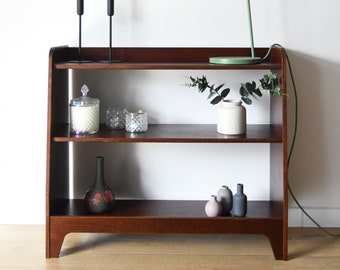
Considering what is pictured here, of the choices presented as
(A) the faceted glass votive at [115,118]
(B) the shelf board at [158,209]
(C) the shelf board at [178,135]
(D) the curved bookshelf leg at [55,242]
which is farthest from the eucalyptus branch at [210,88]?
(D) the curved bookshelf leg at [55,242]

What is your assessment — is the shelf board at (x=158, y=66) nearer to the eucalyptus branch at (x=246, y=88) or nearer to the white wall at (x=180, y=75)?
the eucalyptus branch at (x=246, y=88)

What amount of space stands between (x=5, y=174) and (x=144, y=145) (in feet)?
1.62

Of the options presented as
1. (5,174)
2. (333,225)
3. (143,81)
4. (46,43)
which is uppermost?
(46,43)

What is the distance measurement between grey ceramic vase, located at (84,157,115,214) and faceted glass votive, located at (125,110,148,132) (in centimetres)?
14

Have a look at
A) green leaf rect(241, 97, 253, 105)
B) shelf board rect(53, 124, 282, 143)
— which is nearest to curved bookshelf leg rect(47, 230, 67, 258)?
shelf board rect(53, 124, 282, 143)

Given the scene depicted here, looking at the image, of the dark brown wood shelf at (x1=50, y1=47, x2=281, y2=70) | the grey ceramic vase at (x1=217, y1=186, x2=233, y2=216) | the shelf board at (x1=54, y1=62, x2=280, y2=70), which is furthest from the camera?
the dark brown wood shelf at (x1=50, y1=47, x2=281, y2=70)

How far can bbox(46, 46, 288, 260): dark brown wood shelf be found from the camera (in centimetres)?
179

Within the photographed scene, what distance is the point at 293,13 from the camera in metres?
2.01

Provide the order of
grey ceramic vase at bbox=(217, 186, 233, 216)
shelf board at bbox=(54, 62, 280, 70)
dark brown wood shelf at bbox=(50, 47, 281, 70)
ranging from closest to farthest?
shelf board at bbox=(54, 62, 280, 70) < grey ceramic vase at bbox=(217, 186, 233, 216) < dark brown wood shelf at bbox=(50, 47, 281, 70)

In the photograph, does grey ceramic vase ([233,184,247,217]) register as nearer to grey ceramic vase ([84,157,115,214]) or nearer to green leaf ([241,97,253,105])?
green leaf ([241,97,253,105])

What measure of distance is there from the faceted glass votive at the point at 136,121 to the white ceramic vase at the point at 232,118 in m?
0.24

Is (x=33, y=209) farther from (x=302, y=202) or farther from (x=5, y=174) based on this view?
(x=302, y=202)

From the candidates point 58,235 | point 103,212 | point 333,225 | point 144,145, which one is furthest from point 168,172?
point 333,225

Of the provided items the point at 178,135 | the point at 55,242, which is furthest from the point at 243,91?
the point at 55,242
